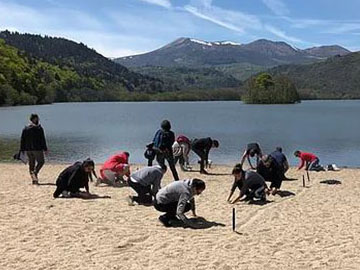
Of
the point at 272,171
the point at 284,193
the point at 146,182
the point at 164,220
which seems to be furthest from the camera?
the point at 284,193

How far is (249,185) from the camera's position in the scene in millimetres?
12984

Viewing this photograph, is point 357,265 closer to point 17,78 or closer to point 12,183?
point 12,183

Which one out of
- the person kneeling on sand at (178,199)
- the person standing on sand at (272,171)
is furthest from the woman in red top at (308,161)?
the person kneeling on sand at (178,199)

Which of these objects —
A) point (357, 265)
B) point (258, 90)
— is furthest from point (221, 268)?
point (258, 90)

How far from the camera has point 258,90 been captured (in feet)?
504

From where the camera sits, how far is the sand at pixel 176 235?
26.9 ft

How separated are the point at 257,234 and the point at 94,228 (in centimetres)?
310

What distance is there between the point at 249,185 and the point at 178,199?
3081 mm

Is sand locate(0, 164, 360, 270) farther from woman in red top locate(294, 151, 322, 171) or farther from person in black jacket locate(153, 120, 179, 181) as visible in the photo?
woman in red top locate(294, 151, 322, 171)

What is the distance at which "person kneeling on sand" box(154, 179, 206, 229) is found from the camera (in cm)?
1012

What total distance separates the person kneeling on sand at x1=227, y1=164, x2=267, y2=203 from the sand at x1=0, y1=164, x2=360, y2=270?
11.6 inches

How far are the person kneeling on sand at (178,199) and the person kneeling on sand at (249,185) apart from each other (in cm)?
247

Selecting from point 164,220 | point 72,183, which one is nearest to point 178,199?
point 164,220

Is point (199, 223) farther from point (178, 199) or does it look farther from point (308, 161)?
point (308, 161)
